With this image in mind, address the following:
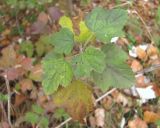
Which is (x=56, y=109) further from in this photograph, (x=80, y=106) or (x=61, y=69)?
(x=61, y=69)

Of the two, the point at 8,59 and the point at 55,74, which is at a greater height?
the point at 55,74

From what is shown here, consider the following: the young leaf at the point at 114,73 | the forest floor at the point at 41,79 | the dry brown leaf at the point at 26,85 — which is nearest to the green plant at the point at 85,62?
the young leaf at the point at 114,73

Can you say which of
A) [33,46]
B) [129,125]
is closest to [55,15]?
[33,46]

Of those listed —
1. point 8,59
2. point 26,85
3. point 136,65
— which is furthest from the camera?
point 136,65

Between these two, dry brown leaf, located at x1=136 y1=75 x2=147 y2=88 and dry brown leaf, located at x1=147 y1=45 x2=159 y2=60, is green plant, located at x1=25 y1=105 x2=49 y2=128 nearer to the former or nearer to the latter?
dry brown leaf, located at x1=136 y1=75 x2=147 y2=88

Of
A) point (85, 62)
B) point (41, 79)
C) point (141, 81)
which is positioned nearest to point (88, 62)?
point (85, 62)

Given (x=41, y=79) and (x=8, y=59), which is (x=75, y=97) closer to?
(x=41, y=79)

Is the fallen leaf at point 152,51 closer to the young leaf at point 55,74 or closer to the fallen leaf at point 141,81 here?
the fallen leaf at point 141,81
